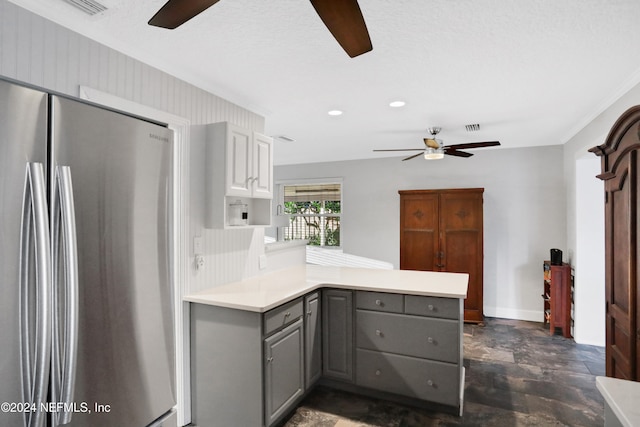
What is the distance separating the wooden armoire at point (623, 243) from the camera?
190cm

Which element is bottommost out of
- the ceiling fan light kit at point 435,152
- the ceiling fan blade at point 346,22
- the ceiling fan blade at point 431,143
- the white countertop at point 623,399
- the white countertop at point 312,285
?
the white countertop at point 312,285

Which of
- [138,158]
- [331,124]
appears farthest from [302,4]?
[331,124]

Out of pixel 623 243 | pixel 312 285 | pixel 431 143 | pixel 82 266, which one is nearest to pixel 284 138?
pixel 431 143

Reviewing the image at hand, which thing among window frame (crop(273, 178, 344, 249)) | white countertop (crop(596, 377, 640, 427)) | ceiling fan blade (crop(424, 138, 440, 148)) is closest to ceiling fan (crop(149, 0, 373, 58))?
white countertop (crop(596, 377, 640, 427))

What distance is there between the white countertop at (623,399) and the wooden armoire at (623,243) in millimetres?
1064

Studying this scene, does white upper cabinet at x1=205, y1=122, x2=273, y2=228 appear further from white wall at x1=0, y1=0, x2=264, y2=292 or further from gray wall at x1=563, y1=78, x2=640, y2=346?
gray wall at x1=563, y1=78, x2=640, y2=346

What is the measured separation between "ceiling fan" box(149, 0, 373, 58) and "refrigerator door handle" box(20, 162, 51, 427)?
70cm

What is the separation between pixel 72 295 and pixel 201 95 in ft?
6.49

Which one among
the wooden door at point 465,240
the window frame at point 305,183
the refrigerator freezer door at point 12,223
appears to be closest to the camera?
the refrigerator freezer door at point 12,223

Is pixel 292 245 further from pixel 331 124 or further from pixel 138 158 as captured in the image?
pixel 138 158

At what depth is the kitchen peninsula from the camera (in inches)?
89.7

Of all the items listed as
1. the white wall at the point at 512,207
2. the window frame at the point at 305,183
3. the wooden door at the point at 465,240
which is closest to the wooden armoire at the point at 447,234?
the wooden door at the point at 465,240

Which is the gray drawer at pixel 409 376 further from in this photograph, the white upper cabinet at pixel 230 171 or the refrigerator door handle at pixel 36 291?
the refrigerator door handle at pixel 36 291

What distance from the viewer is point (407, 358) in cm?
268
